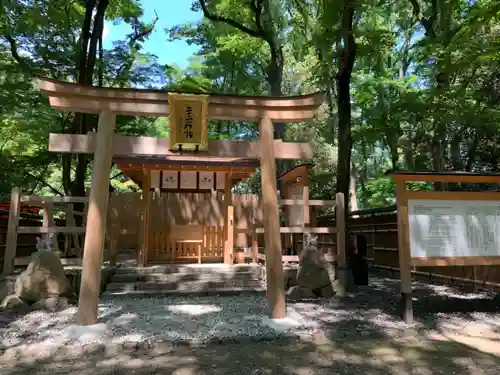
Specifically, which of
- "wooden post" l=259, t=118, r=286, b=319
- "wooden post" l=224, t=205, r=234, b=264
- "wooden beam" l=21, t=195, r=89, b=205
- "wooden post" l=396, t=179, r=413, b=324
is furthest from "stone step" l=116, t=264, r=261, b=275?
"wooden post" l=396, t=179, r=413, b=324

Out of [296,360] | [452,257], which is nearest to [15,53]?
[296,360]

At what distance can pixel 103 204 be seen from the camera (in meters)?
5.79

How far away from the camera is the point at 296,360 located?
4297mm

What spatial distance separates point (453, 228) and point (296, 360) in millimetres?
3600

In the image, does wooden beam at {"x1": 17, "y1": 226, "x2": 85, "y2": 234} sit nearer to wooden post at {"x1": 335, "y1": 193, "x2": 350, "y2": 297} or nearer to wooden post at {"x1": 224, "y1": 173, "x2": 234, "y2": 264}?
wooden post at {"x1": 224, "y1": 173, "x2": 234, "y2": 264}

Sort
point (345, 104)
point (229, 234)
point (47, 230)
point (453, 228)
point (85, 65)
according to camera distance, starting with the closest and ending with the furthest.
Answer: point (453, 228), point (47, 230), point (345, 104), point (229, 234), point (85, 65)

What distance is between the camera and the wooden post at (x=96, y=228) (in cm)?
545

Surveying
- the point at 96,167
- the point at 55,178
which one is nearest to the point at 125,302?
the point at 96,167

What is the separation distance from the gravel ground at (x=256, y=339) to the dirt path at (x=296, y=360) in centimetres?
1

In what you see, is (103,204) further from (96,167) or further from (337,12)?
(337,12)

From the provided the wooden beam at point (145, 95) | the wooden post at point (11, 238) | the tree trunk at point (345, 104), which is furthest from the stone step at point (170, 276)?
the wooden beam at point (145, 95)

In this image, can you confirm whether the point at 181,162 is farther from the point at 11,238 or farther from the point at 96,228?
the point at 96,228

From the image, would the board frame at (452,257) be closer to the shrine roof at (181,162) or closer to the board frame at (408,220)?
the board frame at (408,220)

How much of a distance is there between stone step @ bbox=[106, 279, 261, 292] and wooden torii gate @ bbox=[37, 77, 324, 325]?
2.56 meters
